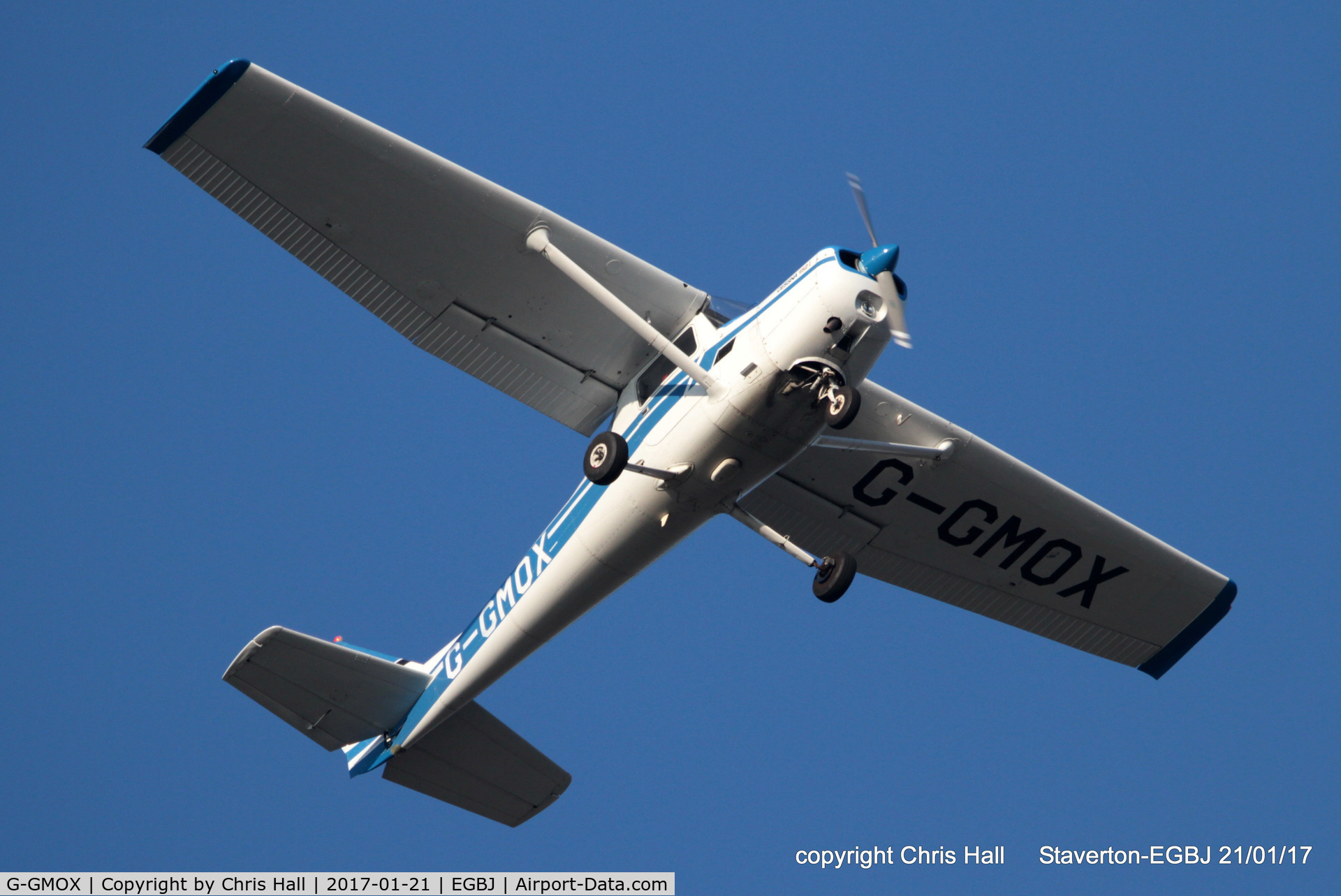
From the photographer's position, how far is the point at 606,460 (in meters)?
13.9

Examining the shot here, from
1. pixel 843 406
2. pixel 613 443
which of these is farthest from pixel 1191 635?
pixel 613 443

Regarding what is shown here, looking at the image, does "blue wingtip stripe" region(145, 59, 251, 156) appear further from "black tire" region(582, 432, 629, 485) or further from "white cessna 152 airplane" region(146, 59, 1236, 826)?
"black tire" region(582, 432, 629, 485)

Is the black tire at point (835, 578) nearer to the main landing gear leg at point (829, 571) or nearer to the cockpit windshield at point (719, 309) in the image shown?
the main landing gear leg at point (829, 571)

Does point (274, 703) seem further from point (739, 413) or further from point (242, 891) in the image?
point (739, 413)

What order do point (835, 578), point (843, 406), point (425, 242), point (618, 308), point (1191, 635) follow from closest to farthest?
point (843, 406) → point (618, 308) → point (835, 578) → point (425, 242) → point (1191, 635)

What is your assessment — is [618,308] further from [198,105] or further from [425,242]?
[198,105]

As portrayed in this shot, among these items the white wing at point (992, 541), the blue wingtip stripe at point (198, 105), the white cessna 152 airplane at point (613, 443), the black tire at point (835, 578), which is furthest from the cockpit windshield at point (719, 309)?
the blue wingtip stripe at point (198, 105)

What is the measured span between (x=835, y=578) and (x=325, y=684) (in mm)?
6114

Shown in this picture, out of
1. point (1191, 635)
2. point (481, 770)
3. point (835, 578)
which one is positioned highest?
point (1191, 635)

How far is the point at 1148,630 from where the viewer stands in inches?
737

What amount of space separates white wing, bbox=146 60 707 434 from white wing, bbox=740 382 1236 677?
2613mm

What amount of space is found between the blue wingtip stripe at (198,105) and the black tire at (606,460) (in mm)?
4979

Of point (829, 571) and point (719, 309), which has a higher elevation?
point (719, 309)

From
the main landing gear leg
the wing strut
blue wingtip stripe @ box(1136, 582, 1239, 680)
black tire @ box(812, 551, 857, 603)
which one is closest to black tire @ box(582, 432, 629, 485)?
the wing strut
